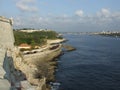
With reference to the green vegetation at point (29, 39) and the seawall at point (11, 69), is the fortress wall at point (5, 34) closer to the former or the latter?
the seawall at point (11, 69)

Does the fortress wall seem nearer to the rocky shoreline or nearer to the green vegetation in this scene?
the rocky shoreline

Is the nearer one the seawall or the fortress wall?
the seawall

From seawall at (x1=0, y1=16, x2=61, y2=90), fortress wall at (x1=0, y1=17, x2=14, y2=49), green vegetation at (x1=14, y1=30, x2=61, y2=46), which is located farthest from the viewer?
green vegetation at (x1=14, y1=30, x2=61, y2=46)

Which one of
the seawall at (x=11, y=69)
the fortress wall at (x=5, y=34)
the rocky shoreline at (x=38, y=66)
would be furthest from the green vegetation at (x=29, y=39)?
the fortress wall at (x=5, y=34)

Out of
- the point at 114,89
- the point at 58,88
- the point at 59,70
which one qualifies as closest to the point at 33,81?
the point at 58,88

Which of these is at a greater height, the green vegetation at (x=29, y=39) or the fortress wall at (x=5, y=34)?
the fortress wall at (x=5, y=34)

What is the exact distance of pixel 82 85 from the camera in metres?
46.6

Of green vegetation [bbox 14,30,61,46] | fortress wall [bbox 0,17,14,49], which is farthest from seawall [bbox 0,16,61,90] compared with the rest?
green vegetation [bbox 14,30,61,46]

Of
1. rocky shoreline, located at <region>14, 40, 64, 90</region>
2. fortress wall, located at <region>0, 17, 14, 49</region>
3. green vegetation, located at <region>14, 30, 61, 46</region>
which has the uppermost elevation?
fortress wall, located at <region>0, 17, 14, 49</region>

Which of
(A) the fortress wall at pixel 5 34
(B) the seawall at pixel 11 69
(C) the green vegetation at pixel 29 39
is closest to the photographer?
(B) the seawall at pixel 11 69

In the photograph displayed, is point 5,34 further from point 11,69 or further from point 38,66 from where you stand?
point 38,66

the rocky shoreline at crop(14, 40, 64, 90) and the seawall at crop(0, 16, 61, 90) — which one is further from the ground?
the seawall at crop(0, 16, 61, 90)

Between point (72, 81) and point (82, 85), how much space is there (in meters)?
3.82

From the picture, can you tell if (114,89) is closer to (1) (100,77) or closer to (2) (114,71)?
(1) (100,77)
